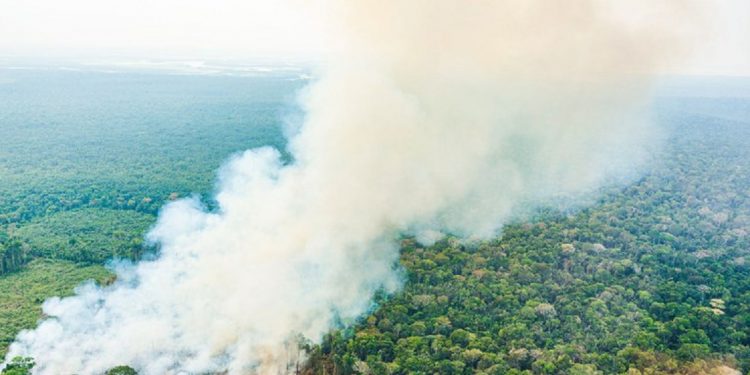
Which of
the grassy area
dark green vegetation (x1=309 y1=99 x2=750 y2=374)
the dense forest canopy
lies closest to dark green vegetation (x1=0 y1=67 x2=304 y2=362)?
the grassy area

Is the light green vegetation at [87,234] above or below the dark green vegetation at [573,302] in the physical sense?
above

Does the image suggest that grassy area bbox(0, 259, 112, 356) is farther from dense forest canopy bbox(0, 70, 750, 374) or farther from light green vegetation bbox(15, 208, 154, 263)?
light green vegetation bbox(15, 208, 154, 263)

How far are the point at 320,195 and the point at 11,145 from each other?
60260 millimetres

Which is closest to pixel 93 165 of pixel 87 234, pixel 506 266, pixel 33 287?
pixel 87 234

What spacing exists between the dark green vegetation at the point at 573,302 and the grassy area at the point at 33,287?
16209 mm

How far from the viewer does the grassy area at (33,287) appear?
3019cm

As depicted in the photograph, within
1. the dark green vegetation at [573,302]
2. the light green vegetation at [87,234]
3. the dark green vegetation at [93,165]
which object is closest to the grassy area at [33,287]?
the dark green vegetation at [93,165]

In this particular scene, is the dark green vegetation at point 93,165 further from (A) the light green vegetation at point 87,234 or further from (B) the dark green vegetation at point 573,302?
(B) the dark green vegetation at point 573,302

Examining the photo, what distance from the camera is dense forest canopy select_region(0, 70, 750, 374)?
27.0 metres

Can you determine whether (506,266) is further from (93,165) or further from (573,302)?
(93,165)

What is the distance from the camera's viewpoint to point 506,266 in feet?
120

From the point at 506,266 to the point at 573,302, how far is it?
577 centimetres

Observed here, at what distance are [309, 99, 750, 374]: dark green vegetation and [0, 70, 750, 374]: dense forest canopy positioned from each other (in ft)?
0.32

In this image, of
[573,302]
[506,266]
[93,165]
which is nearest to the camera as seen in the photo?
[573,302]
